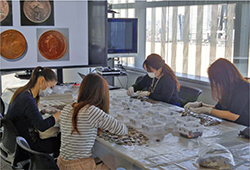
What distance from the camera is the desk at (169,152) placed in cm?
152

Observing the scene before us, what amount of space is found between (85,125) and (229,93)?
114 centimetres

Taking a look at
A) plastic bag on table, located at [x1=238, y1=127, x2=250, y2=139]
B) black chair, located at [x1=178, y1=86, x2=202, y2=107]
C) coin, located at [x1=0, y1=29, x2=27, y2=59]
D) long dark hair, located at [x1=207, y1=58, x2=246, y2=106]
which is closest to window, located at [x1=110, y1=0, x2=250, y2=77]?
black chair, located at [x1=178, y1=86, x2=202, y2=107]

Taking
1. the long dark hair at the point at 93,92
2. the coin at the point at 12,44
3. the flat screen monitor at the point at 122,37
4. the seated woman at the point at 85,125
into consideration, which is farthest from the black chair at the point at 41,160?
the flat screen monitor at the point at 122,37

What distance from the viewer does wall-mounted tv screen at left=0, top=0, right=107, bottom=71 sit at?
141 inches

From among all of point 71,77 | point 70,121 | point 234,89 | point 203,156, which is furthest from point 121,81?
point 203,156

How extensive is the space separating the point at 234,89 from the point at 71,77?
11.4 ft

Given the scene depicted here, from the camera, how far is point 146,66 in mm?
3303

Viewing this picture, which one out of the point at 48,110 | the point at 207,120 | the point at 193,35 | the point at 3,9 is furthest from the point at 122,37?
the point at 207,120

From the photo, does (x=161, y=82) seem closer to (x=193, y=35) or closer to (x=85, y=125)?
(x=193, y=35)

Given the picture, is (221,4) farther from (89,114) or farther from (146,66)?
(89,114)

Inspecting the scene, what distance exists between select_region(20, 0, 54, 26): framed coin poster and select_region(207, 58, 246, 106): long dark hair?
2.15 metres

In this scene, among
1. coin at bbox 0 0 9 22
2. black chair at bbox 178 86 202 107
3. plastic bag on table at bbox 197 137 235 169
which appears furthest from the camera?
coin at bbox 0 0 9 22

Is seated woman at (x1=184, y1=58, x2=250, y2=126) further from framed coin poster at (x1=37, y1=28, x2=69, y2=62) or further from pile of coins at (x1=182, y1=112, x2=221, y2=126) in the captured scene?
framed coin poster at (x1=37, y1=28, x2=69, y2=62)

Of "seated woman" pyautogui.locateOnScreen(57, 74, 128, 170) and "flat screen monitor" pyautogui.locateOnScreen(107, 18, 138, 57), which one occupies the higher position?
"flat screen monitor" pyautogui.locateOnScreen(107, 18, 138, 57)
